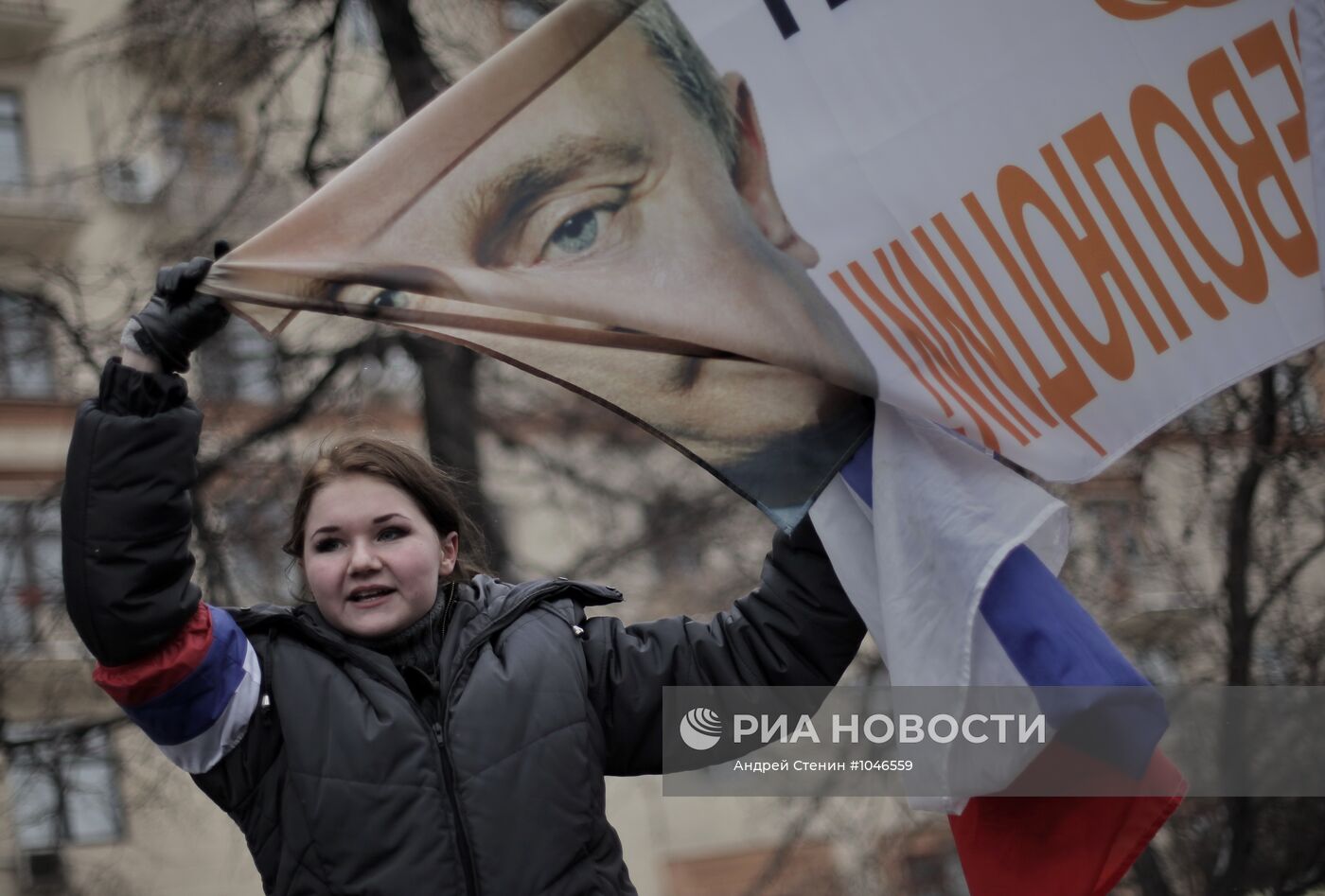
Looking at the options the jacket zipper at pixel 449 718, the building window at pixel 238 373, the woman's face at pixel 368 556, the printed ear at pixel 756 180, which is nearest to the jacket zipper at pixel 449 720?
the jacket zipper at pixel 449 718

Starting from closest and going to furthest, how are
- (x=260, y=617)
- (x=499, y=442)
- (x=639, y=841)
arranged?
(x=260, y=617)
(x=499, y=442)
(x=639, y=841)

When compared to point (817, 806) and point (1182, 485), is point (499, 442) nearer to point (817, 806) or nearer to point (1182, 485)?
point (817, 806)

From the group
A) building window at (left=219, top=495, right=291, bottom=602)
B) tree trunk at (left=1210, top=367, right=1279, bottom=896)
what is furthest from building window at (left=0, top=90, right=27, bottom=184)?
tree trunk at (left=1210, top=367, right=1279, bottom=896)

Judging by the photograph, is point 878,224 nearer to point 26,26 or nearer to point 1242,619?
point 1242,619

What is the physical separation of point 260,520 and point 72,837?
75.4 inches

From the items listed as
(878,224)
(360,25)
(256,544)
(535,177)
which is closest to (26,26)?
(360,25)

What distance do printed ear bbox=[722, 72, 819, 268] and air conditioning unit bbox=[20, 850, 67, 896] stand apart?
748 centimetres

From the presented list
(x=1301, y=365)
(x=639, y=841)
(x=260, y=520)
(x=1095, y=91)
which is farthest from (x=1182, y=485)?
(x=639, y=841)

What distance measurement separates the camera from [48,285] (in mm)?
9133

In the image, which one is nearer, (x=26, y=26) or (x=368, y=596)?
(x=368, y=596)

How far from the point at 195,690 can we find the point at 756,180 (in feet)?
4.45

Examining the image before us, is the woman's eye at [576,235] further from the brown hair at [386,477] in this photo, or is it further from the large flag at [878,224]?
the brown hair at [386,477]

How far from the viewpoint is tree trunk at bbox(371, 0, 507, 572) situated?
362 inches

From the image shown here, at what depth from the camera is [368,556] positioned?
2.93 m
